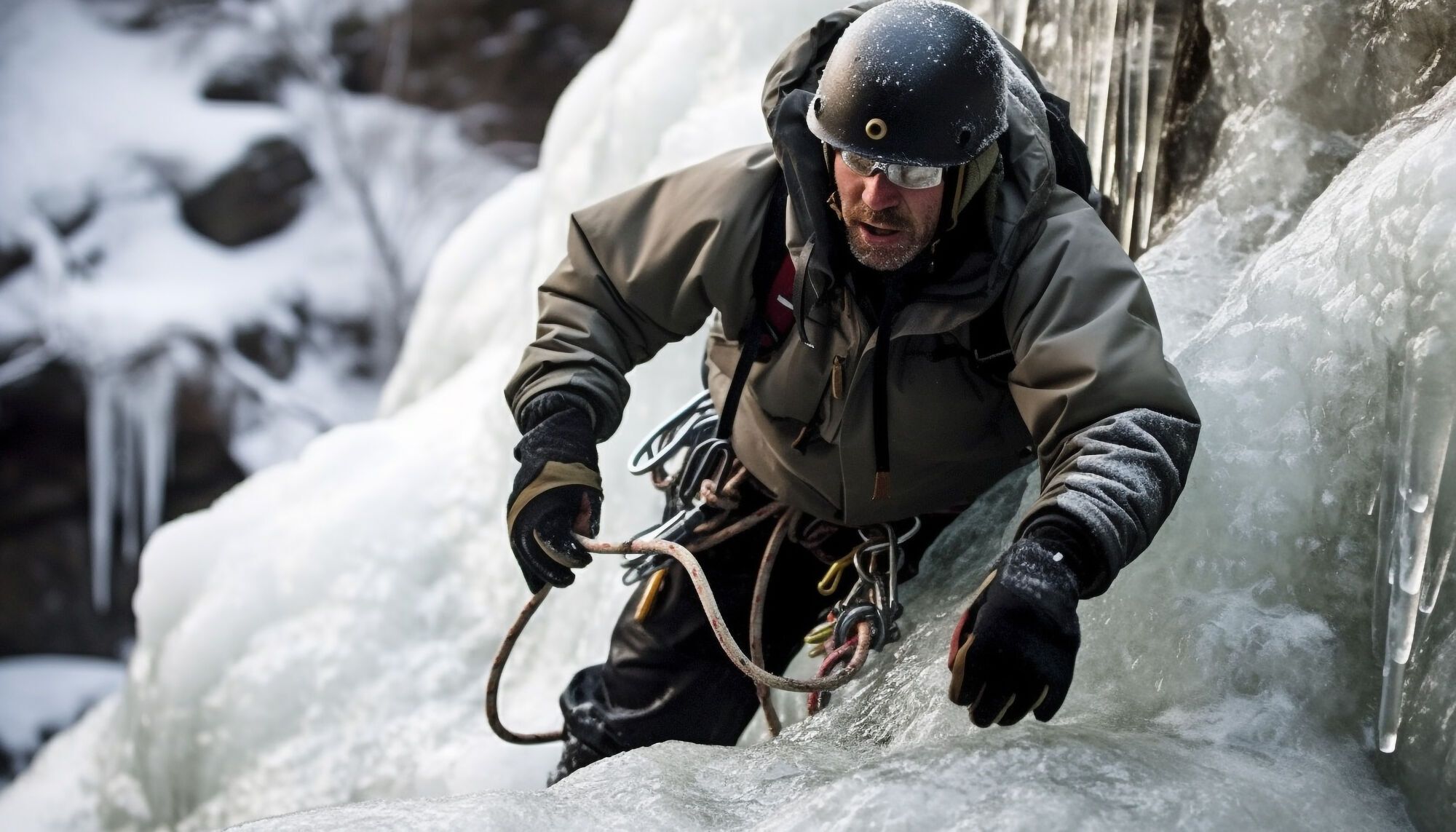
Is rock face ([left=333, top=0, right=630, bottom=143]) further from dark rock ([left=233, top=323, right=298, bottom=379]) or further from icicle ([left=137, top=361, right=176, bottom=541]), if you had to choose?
icicle ([left=137, top=361, right=176, bottom=541])

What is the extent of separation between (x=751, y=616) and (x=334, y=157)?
7308mm

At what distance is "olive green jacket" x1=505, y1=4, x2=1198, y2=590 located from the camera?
128cm

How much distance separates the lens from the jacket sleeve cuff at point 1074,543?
4.01ft

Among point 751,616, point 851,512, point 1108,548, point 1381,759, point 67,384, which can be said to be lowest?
point 67,384

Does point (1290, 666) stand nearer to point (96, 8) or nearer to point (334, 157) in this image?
point (334, 157)

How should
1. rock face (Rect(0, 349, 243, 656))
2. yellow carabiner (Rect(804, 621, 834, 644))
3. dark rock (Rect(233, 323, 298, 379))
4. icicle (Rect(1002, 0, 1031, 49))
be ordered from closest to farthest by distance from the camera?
yellow carabiner (Rect(804, 621, 834, 644))
icicle (Rect(1002, 0, 1031, 49))
rock face (Rect(0, 349, 243, 656))
dark rock (Rect(233, 323, 298, 379))

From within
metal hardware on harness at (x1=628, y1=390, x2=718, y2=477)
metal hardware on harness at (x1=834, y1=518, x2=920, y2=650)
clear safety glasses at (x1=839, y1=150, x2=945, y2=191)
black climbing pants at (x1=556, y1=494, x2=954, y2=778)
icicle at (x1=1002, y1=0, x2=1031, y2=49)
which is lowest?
black climbing pants at (x1=556, y1=494, x2=954, y2=778)

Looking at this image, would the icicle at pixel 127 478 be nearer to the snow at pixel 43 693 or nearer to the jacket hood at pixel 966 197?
the snow at pixel 43 693

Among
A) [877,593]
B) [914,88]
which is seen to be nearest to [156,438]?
[877,593]

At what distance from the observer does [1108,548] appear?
121 centimetres

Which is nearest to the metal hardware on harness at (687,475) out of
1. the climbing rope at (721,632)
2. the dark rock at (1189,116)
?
the climbing rope at (721,632)

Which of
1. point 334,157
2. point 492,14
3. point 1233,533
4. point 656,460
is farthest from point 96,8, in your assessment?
point 1233,533

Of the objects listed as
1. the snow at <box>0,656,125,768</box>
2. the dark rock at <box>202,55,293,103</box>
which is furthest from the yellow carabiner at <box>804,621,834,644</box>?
the dark rock at <box>202,55,293,103</box>

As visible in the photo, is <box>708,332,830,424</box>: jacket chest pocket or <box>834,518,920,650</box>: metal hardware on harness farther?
<box>834,518,920,650</box>: metal hardware on harness
